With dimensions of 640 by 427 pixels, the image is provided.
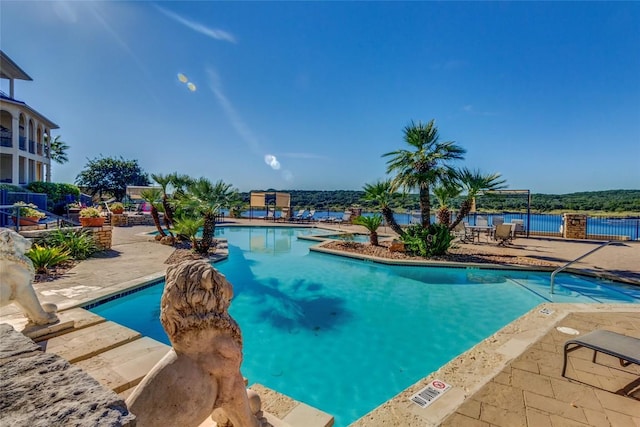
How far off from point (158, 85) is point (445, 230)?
44.7 ft

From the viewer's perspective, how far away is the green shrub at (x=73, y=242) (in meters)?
7.77

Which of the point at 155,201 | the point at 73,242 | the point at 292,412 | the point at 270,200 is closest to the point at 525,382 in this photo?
the point at 292,412

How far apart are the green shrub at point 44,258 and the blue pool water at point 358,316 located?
2409 millimetres

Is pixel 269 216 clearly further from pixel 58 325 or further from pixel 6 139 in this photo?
pixel 58 325

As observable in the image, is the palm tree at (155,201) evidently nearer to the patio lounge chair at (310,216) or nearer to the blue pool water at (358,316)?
the blue pool water at (358,316)

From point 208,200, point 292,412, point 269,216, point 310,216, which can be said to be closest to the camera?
point 292,412

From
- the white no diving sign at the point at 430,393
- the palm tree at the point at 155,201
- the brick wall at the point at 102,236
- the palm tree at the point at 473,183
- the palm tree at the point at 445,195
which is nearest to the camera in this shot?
the white no diving sign at the point at 430,393

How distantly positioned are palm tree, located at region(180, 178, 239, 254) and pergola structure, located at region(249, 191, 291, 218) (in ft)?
42.5

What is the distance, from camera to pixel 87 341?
3219 mm

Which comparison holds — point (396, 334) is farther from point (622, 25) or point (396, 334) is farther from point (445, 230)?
point (622, 25)

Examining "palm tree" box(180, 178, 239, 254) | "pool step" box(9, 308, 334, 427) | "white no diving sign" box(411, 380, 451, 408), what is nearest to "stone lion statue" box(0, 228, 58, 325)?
"pool step" box(9, 308, 334, 427)

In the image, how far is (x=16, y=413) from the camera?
73 cm

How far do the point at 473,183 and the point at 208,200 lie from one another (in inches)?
360

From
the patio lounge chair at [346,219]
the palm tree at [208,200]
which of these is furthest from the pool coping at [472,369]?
the patio lounge chair at [346,219]
